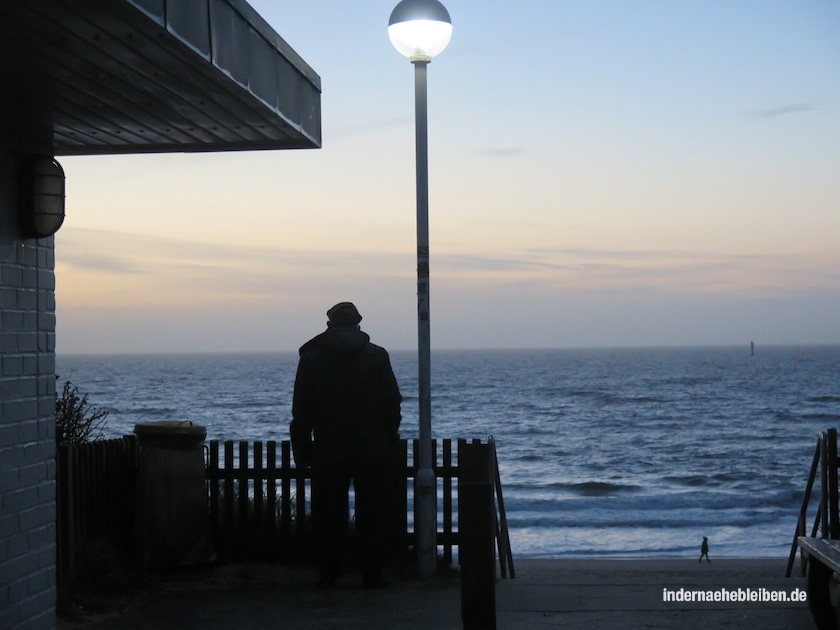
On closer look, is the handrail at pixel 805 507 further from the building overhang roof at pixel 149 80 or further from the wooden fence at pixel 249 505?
the building overhang roof at pixel 149 80

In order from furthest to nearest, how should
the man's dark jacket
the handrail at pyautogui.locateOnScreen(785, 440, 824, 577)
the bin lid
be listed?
1. the handrail at pyautogui.locateOnScreen(785, 440, 824, 577)
2. the bin lid
3. the man's dark jacket

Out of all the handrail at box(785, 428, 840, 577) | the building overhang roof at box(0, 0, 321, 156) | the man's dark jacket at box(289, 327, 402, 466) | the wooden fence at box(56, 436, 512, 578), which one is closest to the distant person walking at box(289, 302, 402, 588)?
the man's dark jacket at box(289, 327, 402, 466)

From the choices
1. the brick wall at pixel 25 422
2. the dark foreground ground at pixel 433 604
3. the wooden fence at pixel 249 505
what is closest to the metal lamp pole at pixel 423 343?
the wooden fence at pixel 249 505

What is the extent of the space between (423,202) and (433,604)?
10.3 feet

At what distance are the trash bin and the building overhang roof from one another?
8.92 ft

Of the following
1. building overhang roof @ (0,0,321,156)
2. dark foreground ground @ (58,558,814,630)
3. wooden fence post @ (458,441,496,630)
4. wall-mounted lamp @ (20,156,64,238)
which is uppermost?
building overhang roof @ (0,0,321,156)

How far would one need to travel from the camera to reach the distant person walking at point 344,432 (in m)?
7.62

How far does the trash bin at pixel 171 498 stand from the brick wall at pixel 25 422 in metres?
2.09

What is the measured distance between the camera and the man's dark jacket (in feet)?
25.0

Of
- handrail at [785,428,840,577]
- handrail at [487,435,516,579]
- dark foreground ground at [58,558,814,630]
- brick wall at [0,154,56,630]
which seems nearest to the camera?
brick wall at [0,154,56,630]

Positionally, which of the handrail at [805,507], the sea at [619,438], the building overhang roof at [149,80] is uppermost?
the building overhang roof at [149,80]

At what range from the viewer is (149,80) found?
15.1ft

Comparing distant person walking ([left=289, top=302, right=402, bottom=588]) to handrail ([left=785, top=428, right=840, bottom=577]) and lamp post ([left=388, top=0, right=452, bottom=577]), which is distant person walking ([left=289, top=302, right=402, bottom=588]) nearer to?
lamp post ([left=388, top=0, right=452, bottom=577])

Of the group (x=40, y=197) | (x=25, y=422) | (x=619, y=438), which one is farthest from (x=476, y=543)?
(x=619, y=438)
